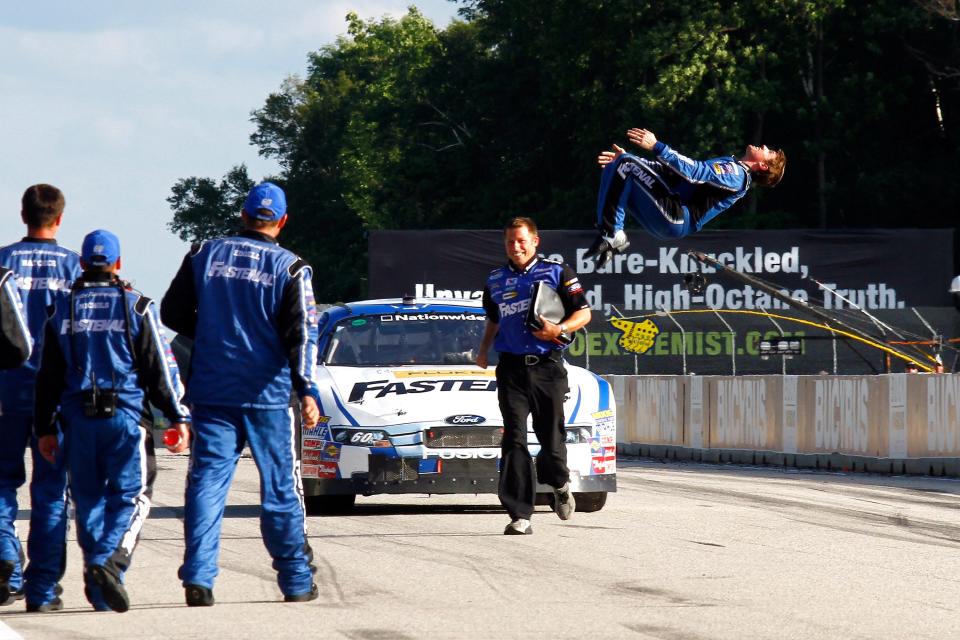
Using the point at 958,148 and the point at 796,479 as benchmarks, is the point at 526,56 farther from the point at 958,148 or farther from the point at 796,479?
the point at 796,479

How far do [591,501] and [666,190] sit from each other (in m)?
3.56

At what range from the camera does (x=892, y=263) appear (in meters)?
34.7

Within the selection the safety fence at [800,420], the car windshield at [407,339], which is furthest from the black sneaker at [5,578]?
the safety fence at [800,420]

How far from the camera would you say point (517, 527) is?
10953mm

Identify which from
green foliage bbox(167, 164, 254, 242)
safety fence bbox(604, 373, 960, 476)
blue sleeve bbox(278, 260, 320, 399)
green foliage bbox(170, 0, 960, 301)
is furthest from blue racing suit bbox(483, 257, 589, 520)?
green foliage bbox(167, 164, 254, 242)

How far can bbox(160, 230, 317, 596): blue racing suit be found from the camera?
7.72 metres

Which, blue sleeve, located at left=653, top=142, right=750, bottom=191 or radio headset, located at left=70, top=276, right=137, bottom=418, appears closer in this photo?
radio headset, located at left=70, top=276, right=137, bottom=418

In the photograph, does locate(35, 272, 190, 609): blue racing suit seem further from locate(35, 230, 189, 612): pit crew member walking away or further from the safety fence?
the safety fence

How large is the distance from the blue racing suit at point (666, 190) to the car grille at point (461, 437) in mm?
2549

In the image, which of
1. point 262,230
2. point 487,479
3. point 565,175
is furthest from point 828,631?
point 565,175

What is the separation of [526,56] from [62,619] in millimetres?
55602

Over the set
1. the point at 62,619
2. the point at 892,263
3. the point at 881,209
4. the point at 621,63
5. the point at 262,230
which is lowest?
the point at 62,619

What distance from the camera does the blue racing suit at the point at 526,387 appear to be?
11031 millimetres

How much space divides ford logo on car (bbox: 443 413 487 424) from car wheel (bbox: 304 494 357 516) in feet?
3.23
